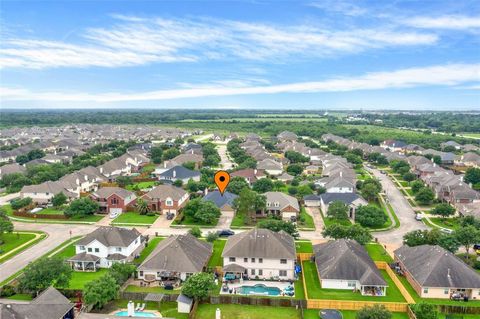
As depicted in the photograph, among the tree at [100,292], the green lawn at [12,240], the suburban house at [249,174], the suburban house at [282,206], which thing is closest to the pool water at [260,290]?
the tree at [100,292]

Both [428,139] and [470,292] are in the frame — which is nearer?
[470,292]

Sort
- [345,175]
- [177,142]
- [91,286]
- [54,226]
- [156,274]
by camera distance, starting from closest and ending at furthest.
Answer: [91,286], [156,274], [54,226], [345,175], [177,142]

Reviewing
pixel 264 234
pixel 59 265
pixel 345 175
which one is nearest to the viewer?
pixel 59 265

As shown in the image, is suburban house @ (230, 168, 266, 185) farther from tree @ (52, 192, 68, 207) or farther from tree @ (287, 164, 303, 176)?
tree @ (52, 192, 68, 207)

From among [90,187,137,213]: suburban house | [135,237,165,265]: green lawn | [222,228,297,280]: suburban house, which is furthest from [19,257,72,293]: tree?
[90,187,137,213]: suburban house

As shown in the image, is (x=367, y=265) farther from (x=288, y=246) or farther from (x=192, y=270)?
(x=192, y=270)

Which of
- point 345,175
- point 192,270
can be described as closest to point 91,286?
point 192,270

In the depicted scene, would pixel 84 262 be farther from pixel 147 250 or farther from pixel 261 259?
pixel 261 259
